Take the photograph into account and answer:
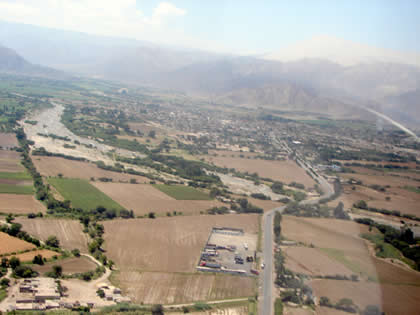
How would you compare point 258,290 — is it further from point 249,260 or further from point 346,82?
point 346,82

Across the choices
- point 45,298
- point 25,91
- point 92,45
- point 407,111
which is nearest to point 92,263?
point 45,298

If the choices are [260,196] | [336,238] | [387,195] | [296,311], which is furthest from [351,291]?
[387,195]

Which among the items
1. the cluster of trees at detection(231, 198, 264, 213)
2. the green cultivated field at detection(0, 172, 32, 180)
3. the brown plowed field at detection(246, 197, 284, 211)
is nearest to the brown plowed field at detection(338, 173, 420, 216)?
the brown plowed field at detection(246, 197, 284, 211)

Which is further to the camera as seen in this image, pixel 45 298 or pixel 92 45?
pixel 92 45

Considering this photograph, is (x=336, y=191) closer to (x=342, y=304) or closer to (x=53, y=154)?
(x=342, y=304)

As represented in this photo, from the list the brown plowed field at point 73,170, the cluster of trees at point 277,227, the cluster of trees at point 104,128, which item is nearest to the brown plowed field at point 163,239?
the cluster of trees at point 277,227
